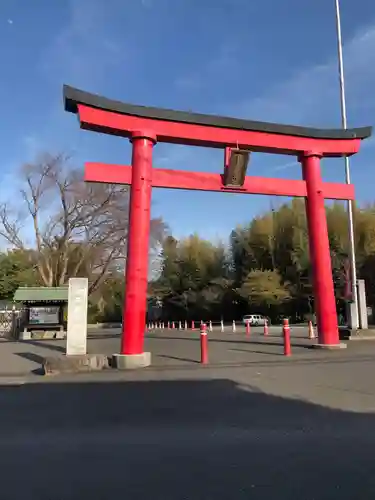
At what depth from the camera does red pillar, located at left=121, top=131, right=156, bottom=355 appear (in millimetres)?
12898

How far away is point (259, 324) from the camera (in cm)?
4319

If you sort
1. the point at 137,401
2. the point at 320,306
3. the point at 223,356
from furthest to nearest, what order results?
1. the point at 320,306
2. the point at 223,356
3. the point at 137,401

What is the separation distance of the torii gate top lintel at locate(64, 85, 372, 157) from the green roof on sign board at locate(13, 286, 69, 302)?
53.4 feet

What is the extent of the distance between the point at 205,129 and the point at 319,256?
17.7 ft

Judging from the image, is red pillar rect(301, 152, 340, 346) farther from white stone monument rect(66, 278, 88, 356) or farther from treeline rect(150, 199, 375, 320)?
treeline rect(150, 199, 375, 320)

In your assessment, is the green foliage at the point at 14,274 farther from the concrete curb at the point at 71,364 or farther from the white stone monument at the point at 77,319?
the concrete curb at the point at 71,364

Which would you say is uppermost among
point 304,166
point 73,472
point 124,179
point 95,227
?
point 95,227

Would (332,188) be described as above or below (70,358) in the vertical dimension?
above

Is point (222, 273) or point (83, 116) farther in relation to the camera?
point (222, 273)

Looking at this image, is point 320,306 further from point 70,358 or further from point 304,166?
point 70,358

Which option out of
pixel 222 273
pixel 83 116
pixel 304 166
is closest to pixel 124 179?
pixel 83 116

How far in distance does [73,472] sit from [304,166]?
13479mm

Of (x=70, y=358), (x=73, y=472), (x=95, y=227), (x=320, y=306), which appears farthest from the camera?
(x=95, y=227)

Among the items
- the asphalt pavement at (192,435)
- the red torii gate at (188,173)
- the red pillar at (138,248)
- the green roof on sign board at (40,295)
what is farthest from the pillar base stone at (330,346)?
the green roof on sign board at (40,295)
